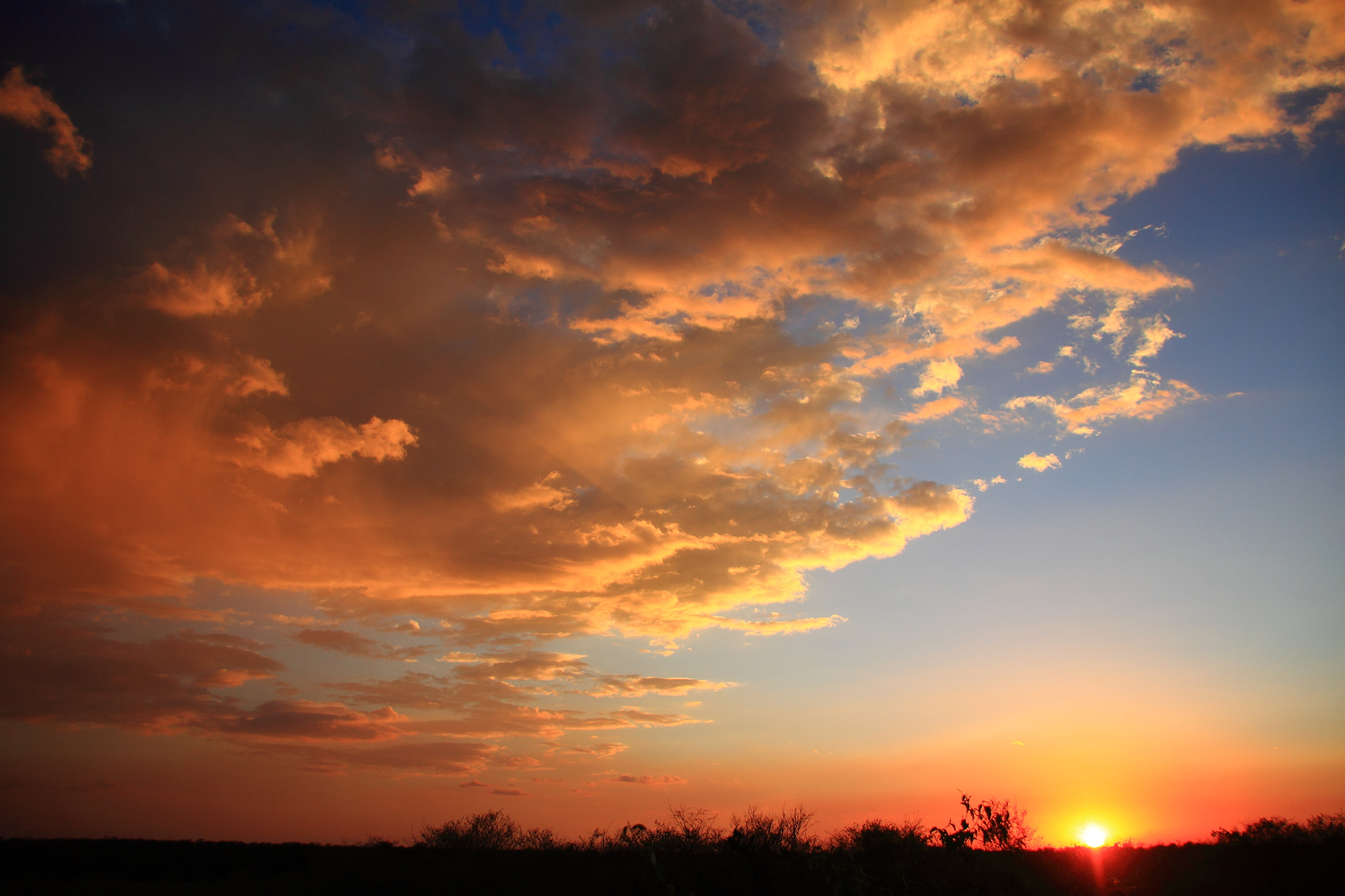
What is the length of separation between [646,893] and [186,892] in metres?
25.8

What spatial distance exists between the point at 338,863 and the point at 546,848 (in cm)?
1174

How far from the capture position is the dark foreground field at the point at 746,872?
20000 millimetres

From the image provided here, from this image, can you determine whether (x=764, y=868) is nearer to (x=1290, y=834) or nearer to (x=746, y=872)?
(x=746, y=872)

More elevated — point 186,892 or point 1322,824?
point 1322,824

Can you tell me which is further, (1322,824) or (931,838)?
(1322,824)

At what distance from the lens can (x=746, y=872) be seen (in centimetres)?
2383

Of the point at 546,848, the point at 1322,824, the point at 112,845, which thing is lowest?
the point at 112,845

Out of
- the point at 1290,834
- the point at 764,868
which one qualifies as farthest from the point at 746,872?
the point at 1290,834

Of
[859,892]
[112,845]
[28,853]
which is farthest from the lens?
[112,845]

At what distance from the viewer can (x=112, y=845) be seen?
5119 cm

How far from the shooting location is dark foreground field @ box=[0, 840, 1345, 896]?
20.0m

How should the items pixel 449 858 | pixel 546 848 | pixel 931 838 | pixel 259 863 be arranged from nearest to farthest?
pixel 931 838 < pixel 449 858 < pixel 546 848 < pixel 259 863

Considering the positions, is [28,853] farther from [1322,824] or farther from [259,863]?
[1322,824]

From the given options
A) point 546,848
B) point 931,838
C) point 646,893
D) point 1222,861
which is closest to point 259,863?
point 546,848
